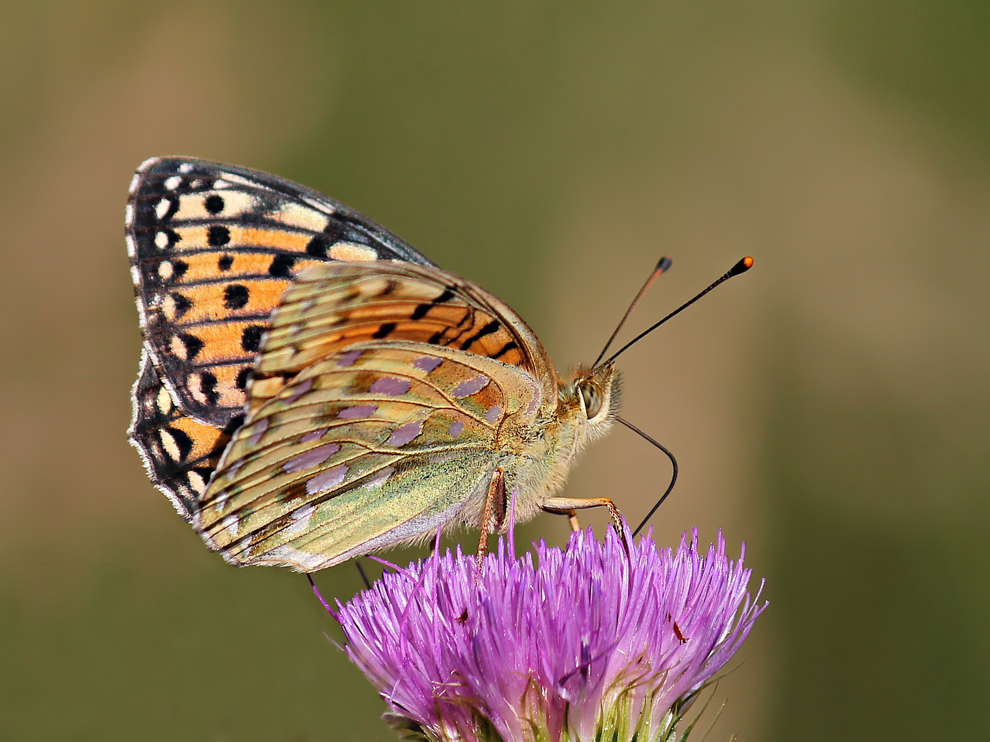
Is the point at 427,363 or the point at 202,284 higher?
the point at 202,284

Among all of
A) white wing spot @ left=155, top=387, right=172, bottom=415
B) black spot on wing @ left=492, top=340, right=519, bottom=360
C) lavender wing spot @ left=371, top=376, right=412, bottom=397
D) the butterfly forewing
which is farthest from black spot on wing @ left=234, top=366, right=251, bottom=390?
black spot on wing @ left=492, top=340, right=519, bottom=360

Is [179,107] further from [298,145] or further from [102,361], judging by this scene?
[102,361]

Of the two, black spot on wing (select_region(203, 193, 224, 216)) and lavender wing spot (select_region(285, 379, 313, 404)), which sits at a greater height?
black spot on wing (select_region(203, 193, 224, 216))

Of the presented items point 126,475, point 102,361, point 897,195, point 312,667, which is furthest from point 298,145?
point 897,195

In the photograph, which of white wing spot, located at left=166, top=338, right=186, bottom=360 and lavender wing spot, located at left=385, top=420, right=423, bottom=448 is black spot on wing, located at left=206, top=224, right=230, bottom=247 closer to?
white wing spot, located at left=166, top=338, right=186, bottom=360

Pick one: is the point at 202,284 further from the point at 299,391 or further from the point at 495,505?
the point at 495,505

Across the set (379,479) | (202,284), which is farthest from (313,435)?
(202,284)

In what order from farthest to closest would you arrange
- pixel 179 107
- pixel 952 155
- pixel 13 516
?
1. pixel 179 107
2. pixel 952 155
3. pixel 13 516
